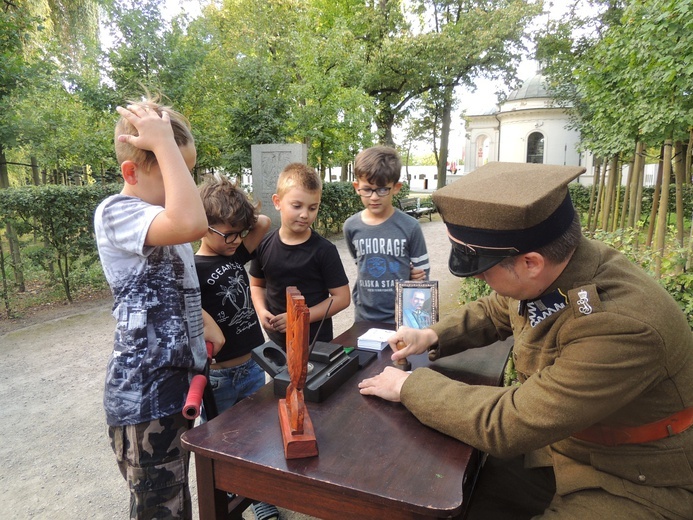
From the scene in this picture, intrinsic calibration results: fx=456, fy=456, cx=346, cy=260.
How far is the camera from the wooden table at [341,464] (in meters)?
1.10

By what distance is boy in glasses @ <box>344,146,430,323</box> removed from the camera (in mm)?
2773

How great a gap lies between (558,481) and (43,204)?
258 inches

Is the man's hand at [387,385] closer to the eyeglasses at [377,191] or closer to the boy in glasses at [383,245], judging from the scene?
the boy in glasses at [383,245]

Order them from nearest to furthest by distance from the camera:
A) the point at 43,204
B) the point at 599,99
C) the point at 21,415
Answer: the point at 21,415 → the point at 599,99 → the point at 43,204

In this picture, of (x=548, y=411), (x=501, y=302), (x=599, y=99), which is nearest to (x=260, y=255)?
(x=501, y=302)

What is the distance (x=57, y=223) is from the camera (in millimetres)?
6152

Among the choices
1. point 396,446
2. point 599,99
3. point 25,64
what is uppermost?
point 25,64

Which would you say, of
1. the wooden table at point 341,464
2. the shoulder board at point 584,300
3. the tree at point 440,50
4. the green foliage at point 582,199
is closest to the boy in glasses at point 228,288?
the wooden table at point 341,464

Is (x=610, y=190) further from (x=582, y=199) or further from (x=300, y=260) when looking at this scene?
(x=582, y=199)

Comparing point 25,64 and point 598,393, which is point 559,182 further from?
point 25,64

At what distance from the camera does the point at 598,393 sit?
1166mm

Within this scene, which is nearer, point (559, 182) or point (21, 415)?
point (559, 182)

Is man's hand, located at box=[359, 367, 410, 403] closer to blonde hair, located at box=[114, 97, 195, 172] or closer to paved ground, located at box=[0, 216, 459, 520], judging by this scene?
blonde hair, located at box=[114, 97, 195, 172]

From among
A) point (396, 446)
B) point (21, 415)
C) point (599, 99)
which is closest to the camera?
point (396, 446)
